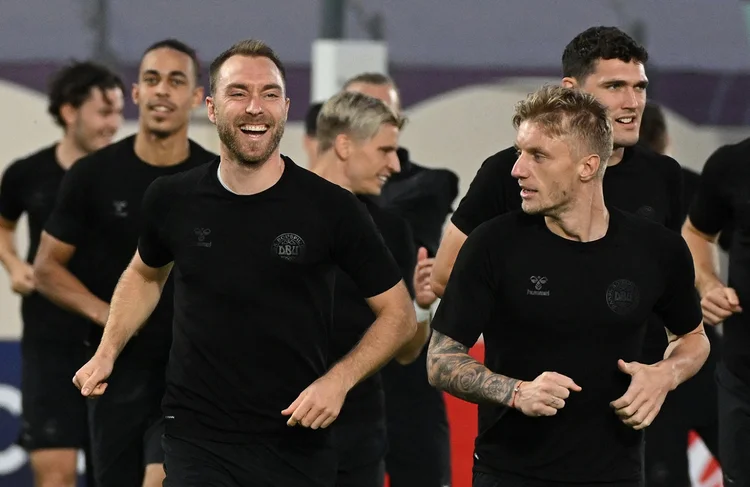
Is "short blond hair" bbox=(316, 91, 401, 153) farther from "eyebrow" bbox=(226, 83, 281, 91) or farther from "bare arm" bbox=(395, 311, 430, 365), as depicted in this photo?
"eyebrow" bbox=(226, 83, 281, 91)

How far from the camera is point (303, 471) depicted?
4660mm

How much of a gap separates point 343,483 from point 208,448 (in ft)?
4.04

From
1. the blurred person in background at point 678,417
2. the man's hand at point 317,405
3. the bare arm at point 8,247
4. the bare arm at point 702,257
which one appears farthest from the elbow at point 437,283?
the bare arm at point 8,247

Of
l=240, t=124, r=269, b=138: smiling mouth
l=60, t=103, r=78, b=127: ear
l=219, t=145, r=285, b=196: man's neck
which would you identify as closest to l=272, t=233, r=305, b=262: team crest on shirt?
l=219, t=145, r=285, b=196: man's neck

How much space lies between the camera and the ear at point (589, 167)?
443cm

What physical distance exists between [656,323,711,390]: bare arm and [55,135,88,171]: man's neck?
12.7ft

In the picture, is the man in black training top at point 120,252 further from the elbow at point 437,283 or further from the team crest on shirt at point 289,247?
the team crest on shirt at point 289,247

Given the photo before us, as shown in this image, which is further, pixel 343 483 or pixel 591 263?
pixel 343 483

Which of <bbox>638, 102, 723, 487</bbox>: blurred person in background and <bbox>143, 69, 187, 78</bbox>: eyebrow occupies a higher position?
<bbox>143, 69, 187, 78</bbox>: eyebrow

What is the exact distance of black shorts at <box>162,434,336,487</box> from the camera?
15.1 feet

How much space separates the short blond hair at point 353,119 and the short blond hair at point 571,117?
1660mm

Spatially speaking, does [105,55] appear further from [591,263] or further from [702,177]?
[591,263]

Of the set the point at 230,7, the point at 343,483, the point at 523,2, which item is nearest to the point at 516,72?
the point at 523,2

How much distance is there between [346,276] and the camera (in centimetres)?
585
